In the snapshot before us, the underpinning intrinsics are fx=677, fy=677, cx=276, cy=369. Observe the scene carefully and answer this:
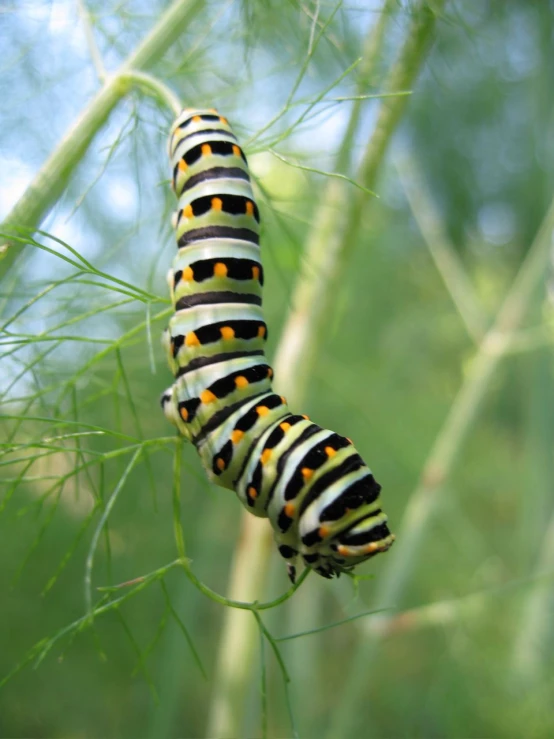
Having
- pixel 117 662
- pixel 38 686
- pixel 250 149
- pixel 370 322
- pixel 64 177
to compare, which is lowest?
pixel 38 686

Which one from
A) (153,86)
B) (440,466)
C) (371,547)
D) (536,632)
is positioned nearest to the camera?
(371,547)

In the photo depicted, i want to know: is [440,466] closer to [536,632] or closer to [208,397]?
[536,632]

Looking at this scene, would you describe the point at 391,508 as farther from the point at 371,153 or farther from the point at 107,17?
the point at 107,17

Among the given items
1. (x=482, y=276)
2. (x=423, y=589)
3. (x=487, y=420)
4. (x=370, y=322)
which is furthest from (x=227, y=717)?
(x=482, y=276)

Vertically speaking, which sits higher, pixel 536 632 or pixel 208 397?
pixel 536 632

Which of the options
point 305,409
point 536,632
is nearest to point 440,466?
point 305,409

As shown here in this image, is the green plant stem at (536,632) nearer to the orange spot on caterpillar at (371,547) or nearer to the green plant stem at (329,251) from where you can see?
the green plant stem at (329,251)
